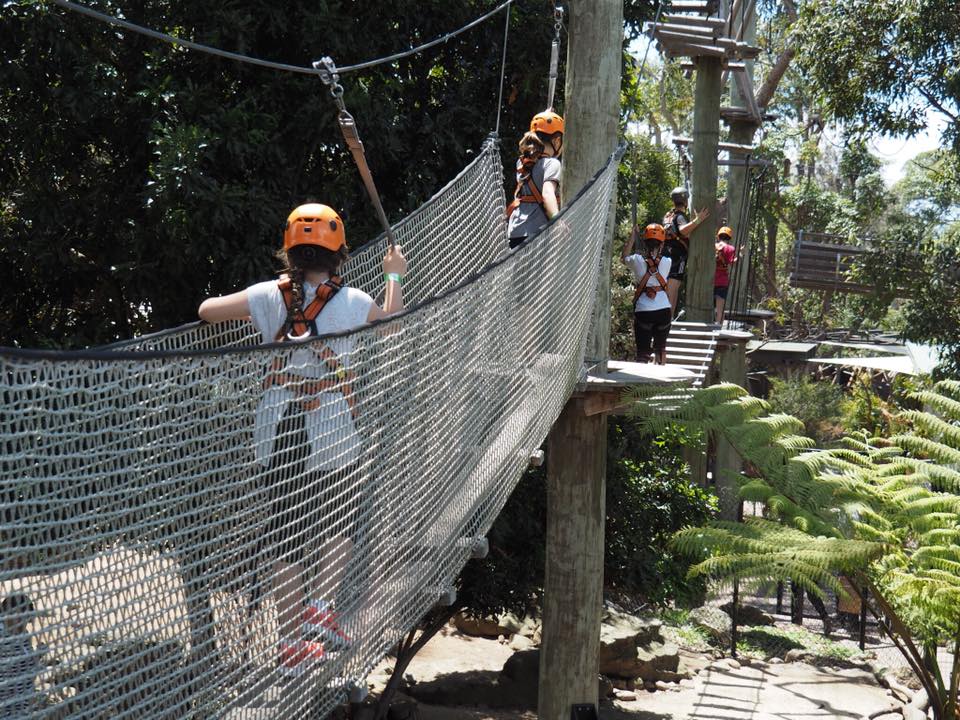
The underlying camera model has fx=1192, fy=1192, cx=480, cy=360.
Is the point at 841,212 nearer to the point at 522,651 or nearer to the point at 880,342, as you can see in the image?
the point at 880,342

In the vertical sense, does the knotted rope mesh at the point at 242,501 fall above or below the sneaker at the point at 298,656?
above

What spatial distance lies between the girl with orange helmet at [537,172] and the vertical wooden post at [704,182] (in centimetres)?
464

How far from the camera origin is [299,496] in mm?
2250

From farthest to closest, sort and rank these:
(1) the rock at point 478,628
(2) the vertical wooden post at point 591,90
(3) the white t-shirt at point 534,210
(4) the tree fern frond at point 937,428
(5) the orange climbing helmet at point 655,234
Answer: (1) the rock at point 478,628 → (5) the orange climbing helmet at point 655,234 → (4) the tree fern frond at point 937,428 → (3) the white t-shirt at point 534,210 → (2) the vertical wooden post at point 591,90

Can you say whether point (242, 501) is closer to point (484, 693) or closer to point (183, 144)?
point (183, 144)

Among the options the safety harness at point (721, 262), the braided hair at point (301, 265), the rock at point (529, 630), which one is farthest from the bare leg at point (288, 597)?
the safety harness at point (721, 262)

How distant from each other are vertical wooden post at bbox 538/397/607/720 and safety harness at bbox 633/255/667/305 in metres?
1.42

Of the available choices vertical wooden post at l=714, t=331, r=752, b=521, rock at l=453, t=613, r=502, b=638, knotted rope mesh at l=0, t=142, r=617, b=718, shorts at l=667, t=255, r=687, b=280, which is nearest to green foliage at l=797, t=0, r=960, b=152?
vertical wooden post at l=714, t=331, r=752, b=521

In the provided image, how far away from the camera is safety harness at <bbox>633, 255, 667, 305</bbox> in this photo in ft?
19.5

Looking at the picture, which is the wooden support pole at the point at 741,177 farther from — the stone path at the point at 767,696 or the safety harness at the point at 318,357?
the safety harness at the point at 318,357

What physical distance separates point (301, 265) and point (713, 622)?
7779mm

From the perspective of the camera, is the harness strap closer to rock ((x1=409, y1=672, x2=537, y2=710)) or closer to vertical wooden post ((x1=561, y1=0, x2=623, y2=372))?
vertical wooden post ((x1=561, y1=0, x2=623, y2=372))

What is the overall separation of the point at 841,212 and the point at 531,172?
16.6m

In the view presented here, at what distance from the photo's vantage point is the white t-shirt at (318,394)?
2100 millimetres
